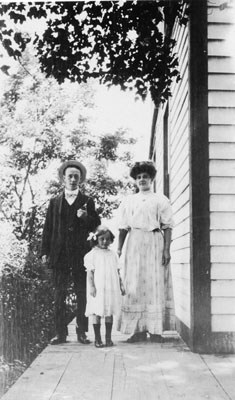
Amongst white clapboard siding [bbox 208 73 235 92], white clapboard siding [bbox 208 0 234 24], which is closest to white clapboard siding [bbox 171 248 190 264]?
white clapboard siding [bbox 208 73 235 92]

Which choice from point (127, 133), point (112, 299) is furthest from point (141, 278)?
point (127, 133)

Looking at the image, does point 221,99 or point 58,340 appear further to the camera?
point 58,340

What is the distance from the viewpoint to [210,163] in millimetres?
3912

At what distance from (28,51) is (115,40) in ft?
29.2

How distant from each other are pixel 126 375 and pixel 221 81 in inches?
88.6

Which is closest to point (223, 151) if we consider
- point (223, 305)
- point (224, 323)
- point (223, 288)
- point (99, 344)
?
point (223, 288)

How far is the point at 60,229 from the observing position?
463cm

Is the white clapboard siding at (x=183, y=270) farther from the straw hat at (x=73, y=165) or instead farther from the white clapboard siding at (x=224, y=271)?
the straw hat at (x=73, y=165)

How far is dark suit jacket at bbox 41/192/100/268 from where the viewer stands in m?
4.62

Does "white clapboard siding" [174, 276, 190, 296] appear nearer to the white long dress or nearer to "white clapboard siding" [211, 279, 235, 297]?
the white long dress

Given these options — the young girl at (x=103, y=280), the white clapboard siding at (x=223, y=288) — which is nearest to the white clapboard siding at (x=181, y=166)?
the young girl at (x=103, y=280)

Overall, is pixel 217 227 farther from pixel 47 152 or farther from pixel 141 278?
pixel 47 152

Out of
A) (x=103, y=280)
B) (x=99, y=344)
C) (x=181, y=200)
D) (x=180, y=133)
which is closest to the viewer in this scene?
(x=99, y=344)

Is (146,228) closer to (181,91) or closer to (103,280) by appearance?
(103,280)
